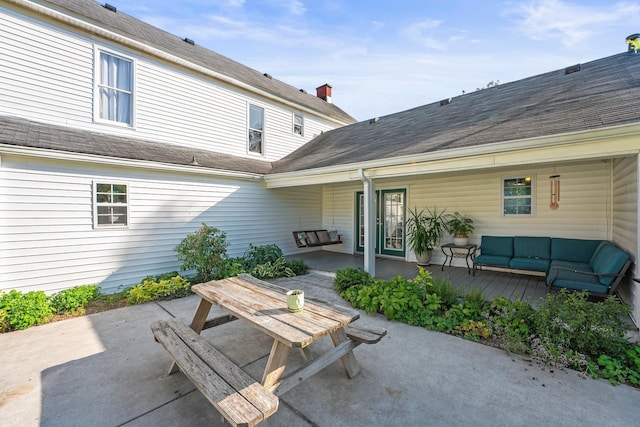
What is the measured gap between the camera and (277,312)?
7.79 ft

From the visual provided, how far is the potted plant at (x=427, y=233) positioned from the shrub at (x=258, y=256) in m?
3.58

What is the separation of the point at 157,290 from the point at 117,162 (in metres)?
2.52

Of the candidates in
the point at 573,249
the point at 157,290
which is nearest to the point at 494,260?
the point at 573,249

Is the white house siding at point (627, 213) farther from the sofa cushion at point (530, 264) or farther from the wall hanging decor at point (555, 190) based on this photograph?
the sofa cushion at point (530, 264)

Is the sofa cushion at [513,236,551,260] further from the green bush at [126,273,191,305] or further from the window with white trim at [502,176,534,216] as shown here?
the green bush at [126,273,191,305]

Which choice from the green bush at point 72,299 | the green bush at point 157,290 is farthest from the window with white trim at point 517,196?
the green bush at point 72,299

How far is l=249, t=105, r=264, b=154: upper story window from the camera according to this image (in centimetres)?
888

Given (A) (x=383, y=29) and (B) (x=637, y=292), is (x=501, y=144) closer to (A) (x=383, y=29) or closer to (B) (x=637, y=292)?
(B) (x=637, y=292)

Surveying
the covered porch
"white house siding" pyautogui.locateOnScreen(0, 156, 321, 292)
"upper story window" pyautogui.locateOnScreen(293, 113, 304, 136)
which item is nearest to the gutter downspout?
the covered porch

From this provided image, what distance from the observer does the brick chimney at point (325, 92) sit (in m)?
13.6

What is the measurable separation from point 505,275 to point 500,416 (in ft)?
15.2

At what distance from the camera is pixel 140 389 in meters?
2.53

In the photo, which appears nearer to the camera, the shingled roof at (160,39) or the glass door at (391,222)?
the shingled roof at (160,39)

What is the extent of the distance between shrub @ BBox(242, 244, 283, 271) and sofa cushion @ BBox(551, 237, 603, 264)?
6.00 m
